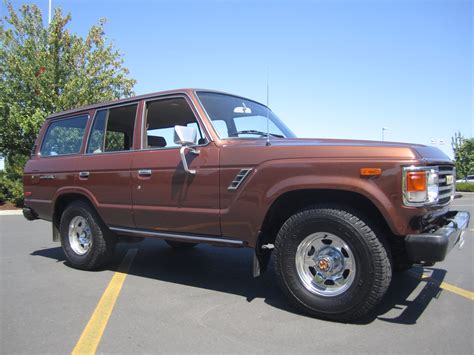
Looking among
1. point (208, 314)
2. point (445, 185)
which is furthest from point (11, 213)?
point (445, 185)

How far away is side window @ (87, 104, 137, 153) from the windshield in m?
1.23

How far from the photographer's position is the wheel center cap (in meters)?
3.34

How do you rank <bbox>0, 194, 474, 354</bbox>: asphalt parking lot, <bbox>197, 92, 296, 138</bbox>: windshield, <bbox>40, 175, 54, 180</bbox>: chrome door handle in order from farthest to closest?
<bbox>40, 175, 54, 180</bbox>: chrome door handle → <bbox>197, 92, 296, 138</bbox>: windshield → <bbox>0, 194, 474, 354</bbox>: asphalt parking lot

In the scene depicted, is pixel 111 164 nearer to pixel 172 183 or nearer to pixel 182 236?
pixel 172 183

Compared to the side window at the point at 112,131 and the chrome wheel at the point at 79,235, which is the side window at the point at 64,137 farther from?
the chrome wheel at the point at 79,235

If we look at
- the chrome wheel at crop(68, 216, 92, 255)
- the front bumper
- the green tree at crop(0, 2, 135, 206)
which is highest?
the green tree at crop(0, 2, 135, 206)

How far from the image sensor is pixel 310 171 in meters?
3.33

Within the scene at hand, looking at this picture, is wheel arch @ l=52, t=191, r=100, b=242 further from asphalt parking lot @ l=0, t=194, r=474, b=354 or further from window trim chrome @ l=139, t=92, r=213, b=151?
window trim chrome @ l=139, t=92, r=213, b=151

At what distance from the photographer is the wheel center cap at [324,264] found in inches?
132

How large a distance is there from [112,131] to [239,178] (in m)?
2.35

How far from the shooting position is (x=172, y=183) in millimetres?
4188

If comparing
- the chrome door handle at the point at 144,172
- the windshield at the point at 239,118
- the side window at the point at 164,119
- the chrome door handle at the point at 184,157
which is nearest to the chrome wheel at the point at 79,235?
the chrome door handle at the point at 144,172

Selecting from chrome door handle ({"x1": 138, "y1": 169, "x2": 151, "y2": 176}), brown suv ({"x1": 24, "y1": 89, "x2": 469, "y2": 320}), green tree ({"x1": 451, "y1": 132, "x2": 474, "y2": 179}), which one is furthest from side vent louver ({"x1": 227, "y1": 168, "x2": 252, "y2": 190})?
green tree ({"x1": 451, "y1": 132, "x2": 474, "y2": 179})

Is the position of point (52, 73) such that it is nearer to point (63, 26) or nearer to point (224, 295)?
point (63, 26)
